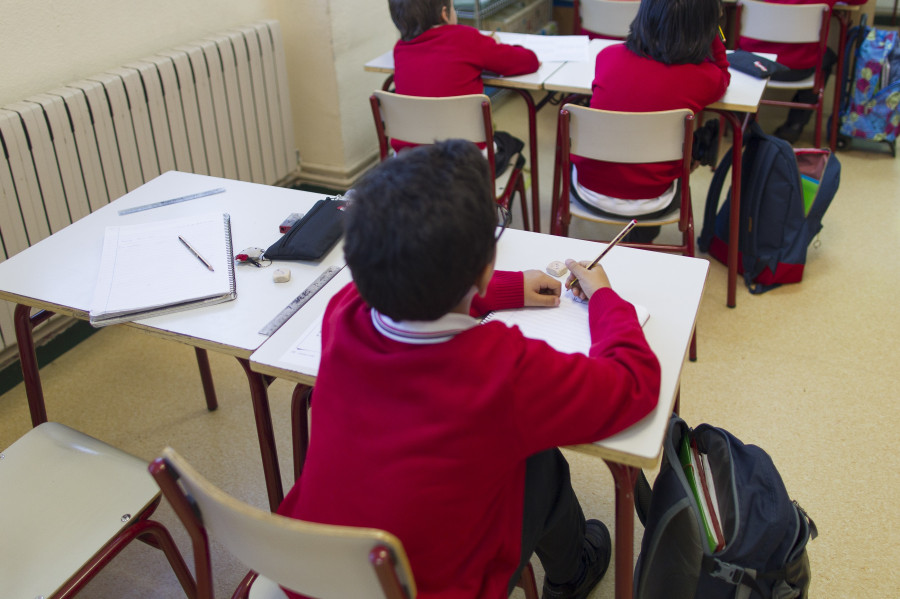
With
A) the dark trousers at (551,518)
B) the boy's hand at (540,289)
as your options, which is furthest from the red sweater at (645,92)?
the dark trousers at (551,518)

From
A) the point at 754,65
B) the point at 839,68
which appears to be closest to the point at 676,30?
the point at 754,65

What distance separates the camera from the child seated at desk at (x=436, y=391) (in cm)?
→ 91

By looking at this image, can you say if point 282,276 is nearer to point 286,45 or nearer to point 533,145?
point 533,145

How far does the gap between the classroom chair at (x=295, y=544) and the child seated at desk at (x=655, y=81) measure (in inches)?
63.2

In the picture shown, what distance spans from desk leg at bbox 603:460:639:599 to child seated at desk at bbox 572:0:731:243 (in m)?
1.22

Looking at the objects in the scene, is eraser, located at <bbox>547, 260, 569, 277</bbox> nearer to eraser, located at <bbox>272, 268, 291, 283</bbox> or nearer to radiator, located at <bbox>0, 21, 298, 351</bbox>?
eraser, located at <bbox>272, 268, 291, 283</bbox>

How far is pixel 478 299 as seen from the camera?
1.36m

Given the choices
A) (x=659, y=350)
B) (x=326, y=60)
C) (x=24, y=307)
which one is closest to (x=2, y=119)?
(x=24, y=307)

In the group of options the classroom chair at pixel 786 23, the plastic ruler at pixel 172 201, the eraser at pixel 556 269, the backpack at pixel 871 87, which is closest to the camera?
the eraser at pixel 556 269

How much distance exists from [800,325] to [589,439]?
66.8 inches

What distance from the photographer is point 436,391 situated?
0.94m

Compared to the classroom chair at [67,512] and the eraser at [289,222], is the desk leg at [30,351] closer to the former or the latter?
the classroom chair at [67,512]

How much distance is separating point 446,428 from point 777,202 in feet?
6.59

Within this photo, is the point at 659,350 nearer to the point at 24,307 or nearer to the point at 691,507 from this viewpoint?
the point at 691,507
